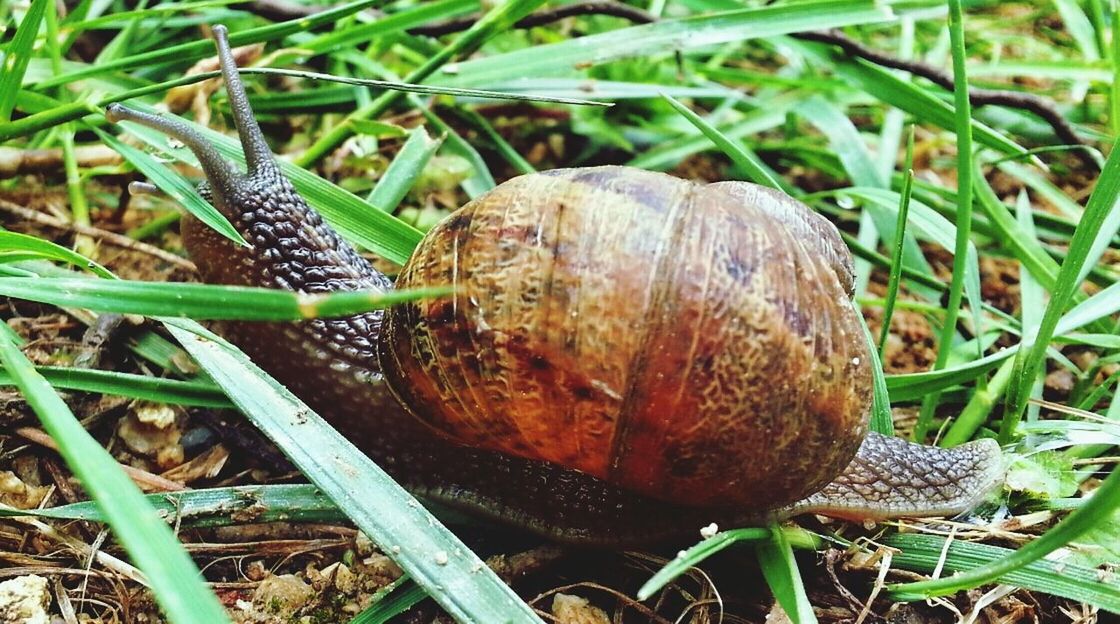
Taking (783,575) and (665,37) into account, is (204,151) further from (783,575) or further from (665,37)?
(783,575)

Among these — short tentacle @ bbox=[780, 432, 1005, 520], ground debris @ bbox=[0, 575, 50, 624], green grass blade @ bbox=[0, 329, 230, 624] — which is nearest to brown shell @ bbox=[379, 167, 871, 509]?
short tentacle @ bbox=[780, 432, 1005, 520]

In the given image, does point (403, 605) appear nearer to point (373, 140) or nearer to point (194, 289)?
point (194, 289)

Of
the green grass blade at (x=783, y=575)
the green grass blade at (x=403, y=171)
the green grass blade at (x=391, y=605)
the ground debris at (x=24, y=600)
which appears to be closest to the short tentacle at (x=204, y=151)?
the green grass blade at (x=403, y=171)

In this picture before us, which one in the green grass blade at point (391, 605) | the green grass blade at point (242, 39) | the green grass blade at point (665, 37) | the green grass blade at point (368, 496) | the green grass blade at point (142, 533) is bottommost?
the green grass blade at point (391, 605)

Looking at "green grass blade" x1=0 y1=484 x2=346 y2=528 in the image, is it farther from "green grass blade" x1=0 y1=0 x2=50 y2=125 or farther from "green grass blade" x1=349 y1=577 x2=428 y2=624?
"green grass blade" x1=0 y1=0 x2=50 y2=125

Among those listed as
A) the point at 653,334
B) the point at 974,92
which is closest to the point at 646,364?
the point at 653,334

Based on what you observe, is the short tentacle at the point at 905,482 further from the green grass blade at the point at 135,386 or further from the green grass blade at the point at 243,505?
the green grass blade at the point at 135,386

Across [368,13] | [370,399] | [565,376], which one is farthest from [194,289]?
[368,13]
